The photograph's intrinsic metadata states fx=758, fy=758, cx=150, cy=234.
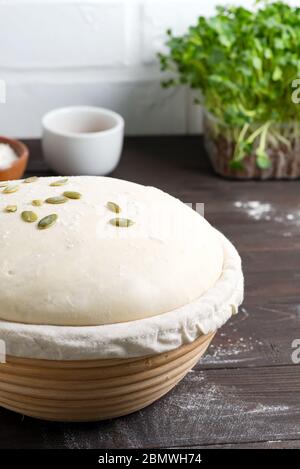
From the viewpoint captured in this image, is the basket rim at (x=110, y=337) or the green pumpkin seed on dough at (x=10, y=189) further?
the green pumpkin seed on dough at (x=10, y=189)

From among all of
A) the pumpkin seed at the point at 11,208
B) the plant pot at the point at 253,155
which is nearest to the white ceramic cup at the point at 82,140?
the plant pot at the point at 253,155

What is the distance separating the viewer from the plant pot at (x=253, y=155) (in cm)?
179

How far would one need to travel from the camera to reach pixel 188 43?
72.0 inches

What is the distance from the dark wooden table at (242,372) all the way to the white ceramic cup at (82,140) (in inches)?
4.8

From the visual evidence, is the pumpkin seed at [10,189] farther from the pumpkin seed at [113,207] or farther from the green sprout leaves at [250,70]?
the green sprout leaves at [250,70]

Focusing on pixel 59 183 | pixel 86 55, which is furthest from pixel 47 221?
pixel 86 55

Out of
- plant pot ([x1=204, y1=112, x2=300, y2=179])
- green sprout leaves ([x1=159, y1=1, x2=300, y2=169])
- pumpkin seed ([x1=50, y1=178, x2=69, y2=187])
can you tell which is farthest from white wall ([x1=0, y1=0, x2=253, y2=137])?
pumpkin seed ([x1=50, y1=178, x2=69, y2=187])

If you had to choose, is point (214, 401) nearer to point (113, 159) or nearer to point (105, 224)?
point (105, 224)

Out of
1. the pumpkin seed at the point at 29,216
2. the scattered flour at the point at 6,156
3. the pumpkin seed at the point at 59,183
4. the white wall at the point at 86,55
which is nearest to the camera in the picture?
the pumpkin seed at the point at 29,216

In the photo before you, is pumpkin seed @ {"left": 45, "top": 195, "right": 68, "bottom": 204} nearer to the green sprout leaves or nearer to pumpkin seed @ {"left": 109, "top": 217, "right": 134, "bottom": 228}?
pumpkin seed @ {"left": 109, "top": 217, "right": 134, "bottom": 228}

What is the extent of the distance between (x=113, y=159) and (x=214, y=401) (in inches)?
32.4

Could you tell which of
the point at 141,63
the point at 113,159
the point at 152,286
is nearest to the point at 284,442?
the point at 152,286

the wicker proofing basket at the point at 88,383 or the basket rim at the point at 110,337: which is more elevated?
the basket rim at the point at 110,337

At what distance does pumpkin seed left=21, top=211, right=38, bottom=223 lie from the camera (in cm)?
101
